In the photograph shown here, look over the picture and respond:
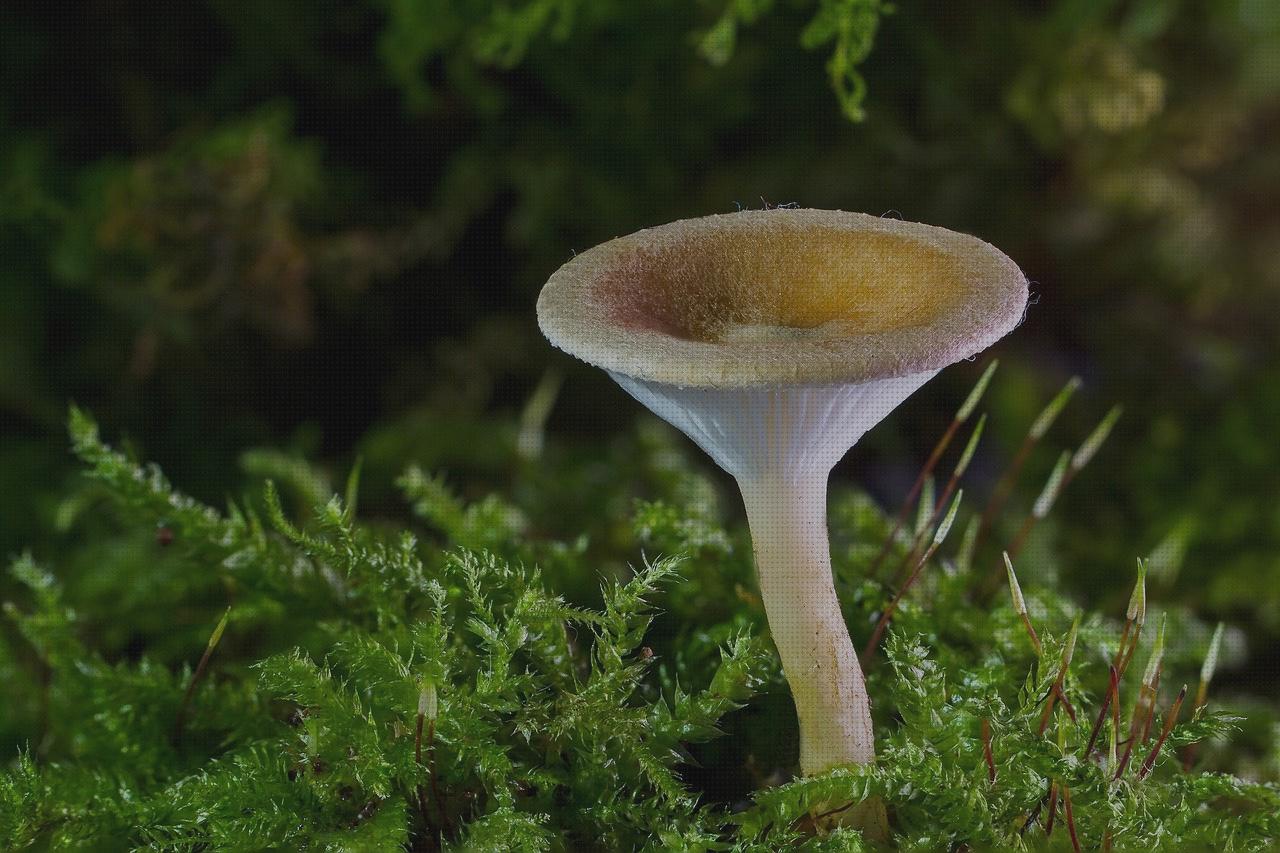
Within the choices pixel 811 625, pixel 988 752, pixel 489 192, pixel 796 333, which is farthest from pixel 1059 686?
pixel 489 192

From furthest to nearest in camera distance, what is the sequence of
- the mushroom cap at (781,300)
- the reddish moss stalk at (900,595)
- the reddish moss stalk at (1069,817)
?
the reddish moss stalk at (900,595)
the reddish moss stalk at (1069,817)
the mushroom cap at (781,300)

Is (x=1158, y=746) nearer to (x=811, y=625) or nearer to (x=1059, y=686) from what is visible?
(x=1059, y=686)

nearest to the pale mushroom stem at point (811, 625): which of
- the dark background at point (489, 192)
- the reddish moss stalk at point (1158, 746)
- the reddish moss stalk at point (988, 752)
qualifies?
the reddish moss stalk at point (988, 752)

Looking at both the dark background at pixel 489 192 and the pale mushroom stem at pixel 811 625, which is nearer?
the pale mushroom stem at pixel 811 625

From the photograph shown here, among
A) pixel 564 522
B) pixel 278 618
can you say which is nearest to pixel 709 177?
pixel 564 522

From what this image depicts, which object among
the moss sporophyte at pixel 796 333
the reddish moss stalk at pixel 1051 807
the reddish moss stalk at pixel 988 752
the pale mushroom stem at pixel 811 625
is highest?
the moss sporophyte at pixel 796 333

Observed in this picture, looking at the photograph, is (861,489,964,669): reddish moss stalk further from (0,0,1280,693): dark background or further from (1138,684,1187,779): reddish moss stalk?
(0,0,1280,693): dark background

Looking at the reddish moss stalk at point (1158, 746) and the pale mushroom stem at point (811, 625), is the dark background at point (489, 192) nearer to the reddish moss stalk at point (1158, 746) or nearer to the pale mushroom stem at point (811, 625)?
the reddish moss stalk at point (1158, 746)

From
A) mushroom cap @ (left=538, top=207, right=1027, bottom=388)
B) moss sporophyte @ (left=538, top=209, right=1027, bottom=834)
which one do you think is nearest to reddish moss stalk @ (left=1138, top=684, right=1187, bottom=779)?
moss sporophyte @ (left=538, top=209, right=1027, bottom=834)

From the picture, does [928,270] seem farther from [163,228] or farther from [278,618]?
[163,228]

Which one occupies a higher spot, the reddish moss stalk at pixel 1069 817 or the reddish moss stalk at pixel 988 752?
the reddish moss stalk at pixel 988 752
